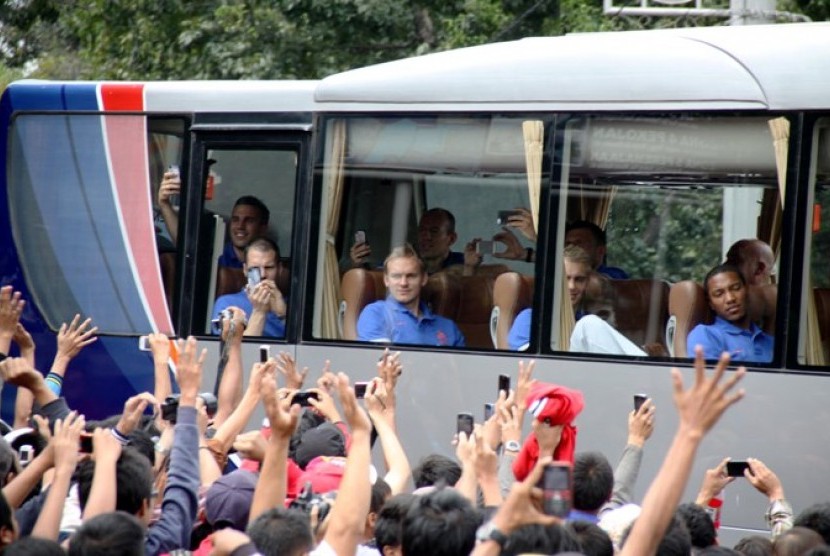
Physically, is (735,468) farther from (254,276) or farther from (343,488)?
(254,276)

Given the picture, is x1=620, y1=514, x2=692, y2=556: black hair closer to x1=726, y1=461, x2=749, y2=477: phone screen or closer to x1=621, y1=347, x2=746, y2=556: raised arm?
x1=621, y1=347, x2=746, y2=556: raised arm

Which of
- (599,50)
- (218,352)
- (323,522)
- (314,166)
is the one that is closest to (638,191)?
(599,50)

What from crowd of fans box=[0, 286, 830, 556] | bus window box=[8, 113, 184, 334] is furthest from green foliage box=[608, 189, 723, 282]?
bus window box=[8, 113, 184, 334]

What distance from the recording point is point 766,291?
8727mm

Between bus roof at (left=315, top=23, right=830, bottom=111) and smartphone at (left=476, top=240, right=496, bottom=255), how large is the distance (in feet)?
2.62

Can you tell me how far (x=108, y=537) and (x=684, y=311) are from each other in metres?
4.85

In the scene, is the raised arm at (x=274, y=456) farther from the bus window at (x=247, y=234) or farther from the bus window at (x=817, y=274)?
the bus window at (x=247, y=234)

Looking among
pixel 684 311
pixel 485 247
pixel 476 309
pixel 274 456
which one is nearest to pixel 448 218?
pixel 485 247

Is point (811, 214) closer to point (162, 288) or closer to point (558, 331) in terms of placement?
point (558, 331)

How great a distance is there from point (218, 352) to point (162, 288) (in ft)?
2.06

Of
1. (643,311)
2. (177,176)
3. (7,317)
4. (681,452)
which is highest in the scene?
(177,176)

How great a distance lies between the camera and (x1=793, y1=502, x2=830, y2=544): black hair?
6.30 meters

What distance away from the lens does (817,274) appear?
8.59 metres

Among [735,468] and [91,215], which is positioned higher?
[91,215]
